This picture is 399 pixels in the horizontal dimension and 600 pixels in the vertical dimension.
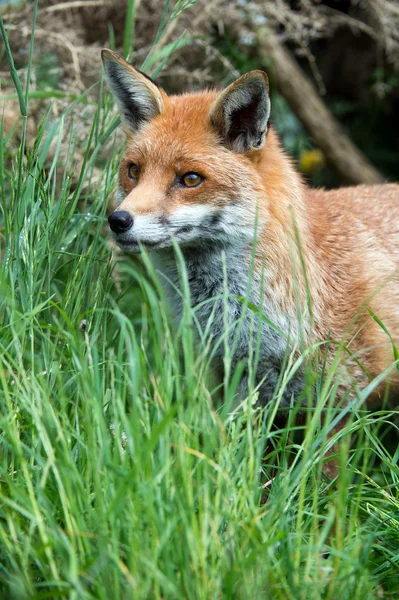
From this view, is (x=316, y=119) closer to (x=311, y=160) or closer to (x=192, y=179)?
(x=311, y=160)

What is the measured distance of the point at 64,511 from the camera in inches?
87.4

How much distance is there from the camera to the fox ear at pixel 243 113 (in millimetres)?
3562

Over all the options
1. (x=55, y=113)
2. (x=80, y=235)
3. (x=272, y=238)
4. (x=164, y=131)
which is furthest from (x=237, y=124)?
(x=55, y=113)

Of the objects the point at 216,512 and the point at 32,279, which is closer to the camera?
the point at 216,512

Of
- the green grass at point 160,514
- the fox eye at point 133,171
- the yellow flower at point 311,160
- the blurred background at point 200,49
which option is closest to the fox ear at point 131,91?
the fox eye at point 133,171

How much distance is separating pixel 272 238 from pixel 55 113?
2272mm

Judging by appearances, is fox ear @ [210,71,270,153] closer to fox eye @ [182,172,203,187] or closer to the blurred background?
fox eye @ [182,172,203,187]

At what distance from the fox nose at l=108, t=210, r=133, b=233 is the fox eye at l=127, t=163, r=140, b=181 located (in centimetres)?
53

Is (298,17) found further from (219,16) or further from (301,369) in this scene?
(301,369)

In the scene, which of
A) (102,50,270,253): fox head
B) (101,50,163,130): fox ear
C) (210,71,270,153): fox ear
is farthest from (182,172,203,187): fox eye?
(101,50,163,130): fox ear

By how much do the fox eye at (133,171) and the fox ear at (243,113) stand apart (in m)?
0.47

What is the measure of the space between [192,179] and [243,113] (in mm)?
458

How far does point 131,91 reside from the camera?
156 inches

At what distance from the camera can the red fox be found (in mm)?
3529
